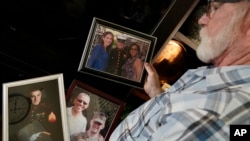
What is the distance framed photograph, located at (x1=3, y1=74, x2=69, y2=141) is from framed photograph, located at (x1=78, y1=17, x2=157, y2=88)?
0.12 m

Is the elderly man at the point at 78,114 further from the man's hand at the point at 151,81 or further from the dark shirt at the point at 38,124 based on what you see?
the man's hand at the point at 151,81

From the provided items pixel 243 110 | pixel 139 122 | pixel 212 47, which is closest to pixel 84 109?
pixel 139 122

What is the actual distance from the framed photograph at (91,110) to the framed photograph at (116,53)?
0.25 feet

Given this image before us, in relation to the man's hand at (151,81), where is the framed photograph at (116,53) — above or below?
above

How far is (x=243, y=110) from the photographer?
0.63 meters

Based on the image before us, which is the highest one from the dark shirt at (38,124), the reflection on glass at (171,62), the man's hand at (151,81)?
the reflection on glass at (171,62)

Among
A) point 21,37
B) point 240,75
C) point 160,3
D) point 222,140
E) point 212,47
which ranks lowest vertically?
point 222,140

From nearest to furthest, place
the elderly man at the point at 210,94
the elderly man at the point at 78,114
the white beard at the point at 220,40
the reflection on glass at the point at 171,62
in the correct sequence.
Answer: the elderly man at the point at 210,94 → the white beard at the point at 220,40 → the elderly man at the point at 78,114 → the reflection on glass at the point at 171,62

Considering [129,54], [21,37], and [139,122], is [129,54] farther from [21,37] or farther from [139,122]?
[21,37]

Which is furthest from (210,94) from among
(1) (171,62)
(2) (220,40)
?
(1) (171,62)

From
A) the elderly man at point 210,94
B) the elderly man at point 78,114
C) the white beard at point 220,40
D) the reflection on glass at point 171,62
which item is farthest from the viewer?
the reflection on glass at point 171,62

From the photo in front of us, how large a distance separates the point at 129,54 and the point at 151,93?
0.17m

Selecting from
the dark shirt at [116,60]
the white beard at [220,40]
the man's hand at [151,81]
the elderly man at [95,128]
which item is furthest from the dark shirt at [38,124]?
the white beard at [220,40]

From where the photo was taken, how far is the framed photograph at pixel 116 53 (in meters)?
1.04
